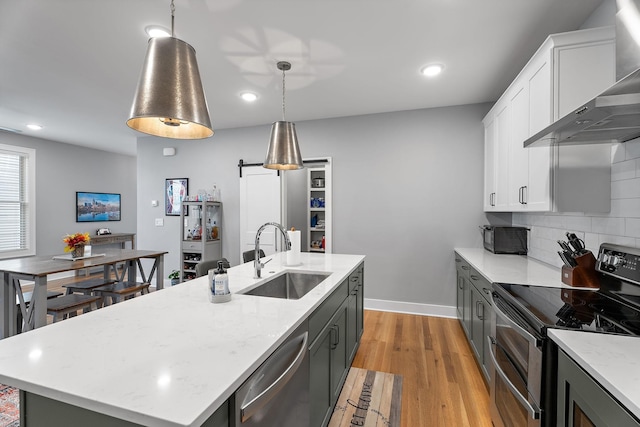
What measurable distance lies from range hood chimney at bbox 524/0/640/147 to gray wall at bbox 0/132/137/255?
7.49m

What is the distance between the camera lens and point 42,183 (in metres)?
5.48

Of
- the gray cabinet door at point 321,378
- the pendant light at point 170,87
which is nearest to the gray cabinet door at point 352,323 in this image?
the gray cabinet door at point 321,378

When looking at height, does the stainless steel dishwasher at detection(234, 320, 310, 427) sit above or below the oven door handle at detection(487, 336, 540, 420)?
above

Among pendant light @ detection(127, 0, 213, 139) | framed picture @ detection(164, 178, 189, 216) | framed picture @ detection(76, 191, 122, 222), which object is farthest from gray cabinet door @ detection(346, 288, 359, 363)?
framed picture @ detection(76, 191, 122, 222)

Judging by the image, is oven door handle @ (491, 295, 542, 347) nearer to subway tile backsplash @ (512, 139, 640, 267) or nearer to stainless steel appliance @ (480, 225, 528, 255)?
subway tile backsplash @ (512, 139, 640, 267)

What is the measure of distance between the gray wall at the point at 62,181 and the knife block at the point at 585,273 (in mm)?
7651

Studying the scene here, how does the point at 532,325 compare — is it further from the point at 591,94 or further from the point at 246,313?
the point at 591,94

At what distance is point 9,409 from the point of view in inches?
80.1

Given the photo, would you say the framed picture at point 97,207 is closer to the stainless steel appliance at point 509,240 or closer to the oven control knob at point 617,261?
the stainless steel appliance at point 509,240

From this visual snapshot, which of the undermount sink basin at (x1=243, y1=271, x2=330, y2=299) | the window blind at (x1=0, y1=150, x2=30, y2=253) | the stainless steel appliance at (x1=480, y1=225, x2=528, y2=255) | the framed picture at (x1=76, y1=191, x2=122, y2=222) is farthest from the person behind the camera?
the framed picture at (x1=76, y1=191, x2=122, y2=222)

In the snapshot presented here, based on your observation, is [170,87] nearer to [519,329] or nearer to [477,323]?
[519,329]

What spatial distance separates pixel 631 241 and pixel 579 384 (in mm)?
1161

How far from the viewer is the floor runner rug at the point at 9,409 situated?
6.22 feet

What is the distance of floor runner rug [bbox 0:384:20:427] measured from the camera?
1.90 metres
